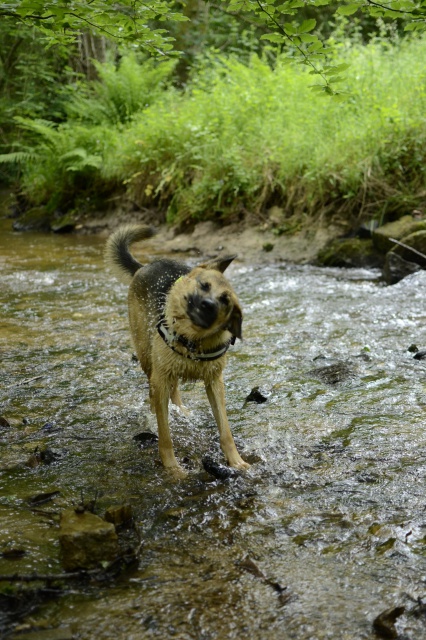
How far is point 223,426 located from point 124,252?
193 cm

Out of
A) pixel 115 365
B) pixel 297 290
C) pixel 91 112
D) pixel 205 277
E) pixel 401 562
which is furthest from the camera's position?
pixel 91 112

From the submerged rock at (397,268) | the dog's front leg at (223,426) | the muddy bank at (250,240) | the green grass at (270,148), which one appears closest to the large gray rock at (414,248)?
the submerged rock at (397,268)

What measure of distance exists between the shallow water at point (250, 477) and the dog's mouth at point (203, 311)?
831 millimetres

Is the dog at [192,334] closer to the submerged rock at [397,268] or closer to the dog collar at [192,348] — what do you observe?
the dog collar at [192,348]

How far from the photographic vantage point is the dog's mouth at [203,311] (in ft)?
10.8

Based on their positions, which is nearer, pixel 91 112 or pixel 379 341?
pixel 379 341

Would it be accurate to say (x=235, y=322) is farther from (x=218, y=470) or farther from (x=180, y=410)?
(x=180, y=410)

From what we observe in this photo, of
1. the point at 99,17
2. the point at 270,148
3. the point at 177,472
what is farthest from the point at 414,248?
the point at 177,472

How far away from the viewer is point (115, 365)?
5344mm

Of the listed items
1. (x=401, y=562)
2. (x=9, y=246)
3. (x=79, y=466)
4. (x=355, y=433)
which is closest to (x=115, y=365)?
(x=79, y=466)

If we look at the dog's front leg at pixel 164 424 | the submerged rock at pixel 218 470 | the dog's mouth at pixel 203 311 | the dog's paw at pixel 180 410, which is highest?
the dog's mouth at pixel 203 311

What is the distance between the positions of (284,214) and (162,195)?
2.86 metres

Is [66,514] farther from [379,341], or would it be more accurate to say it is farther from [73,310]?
[73,310]

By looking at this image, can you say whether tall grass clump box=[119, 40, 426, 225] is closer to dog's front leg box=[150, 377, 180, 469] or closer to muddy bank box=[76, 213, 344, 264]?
muddy bank box=[76, 213, 344, 264]
